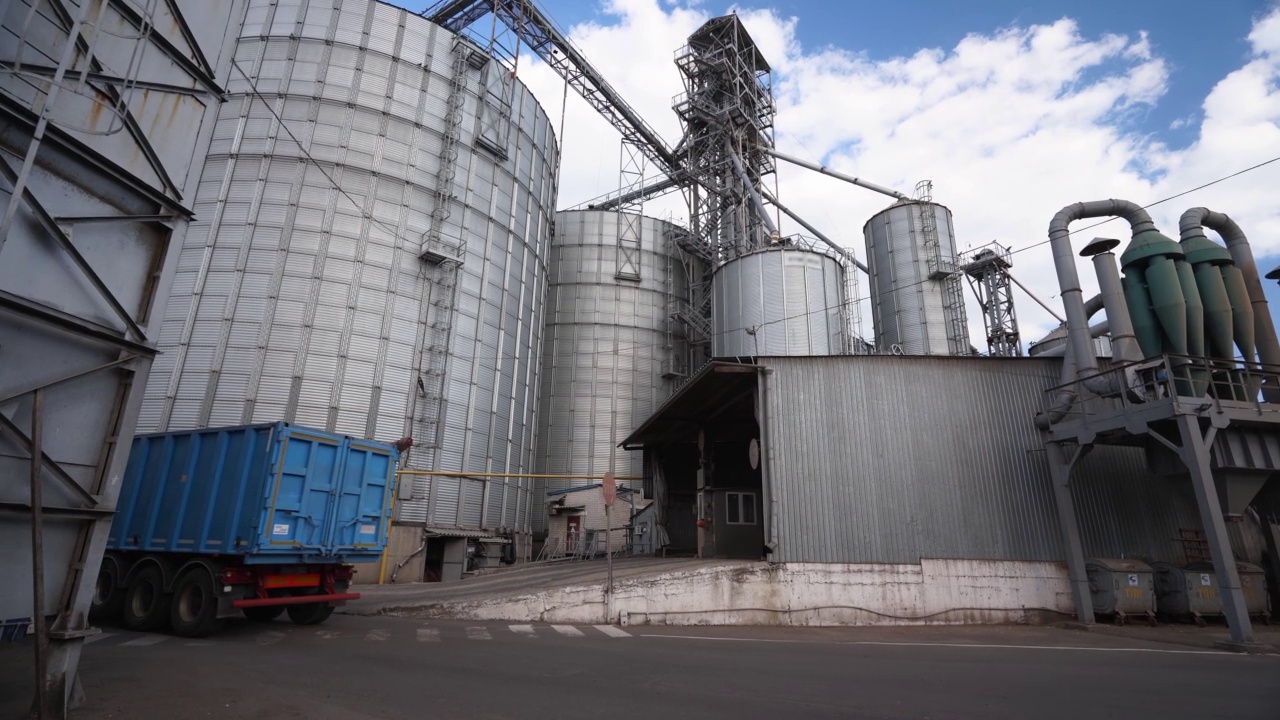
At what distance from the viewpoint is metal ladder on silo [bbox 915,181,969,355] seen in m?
26.3

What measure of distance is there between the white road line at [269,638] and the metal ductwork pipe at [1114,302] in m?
18.7

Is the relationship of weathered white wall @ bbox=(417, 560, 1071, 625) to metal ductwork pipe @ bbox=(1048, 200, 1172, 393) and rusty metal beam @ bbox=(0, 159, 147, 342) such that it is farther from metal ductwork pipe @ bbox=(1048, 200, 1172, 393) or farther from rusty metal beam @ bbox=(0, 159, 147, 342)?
rusty metal beam @ bbox=(0, 159, 147, 342)

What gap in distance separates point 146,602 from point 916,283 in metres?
27.1

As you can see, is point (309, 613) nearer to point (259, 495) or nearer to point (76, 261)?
point (259, 495)

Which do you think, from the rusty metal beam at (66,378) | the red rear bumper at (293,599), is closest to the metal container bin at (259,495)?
the red rear bumper at (293,599)

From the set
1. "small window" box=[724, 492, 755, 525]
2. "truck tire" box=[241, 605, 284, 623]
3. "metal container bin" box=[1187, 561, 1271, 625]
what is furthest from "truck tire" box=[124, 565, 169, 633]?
"metal container bin" box=[1187, 561, 1271, 625]

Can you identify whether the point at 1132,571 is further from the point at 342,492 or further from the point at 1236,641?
the point at 342,492

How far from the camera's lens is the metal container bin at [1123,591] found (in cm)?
1473

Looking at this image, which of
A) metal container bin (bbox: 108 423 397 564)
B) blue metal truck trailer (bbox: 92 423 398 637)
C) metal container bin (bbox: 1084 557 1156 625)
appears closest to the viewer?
blue metal truck trailer (bbox: 92 423 398 637)

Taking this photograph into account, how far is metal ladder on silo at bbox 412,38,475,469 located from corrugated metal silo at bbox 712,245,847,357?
11587mm

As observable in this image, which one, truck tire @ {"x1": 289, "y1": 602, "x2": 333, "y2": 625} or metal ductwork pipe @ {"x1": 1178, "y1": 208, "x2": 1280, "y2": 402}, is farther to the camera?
metal ductwork pipe @ {"x1": 1178, "y1": 208, "x2": 1280, "y2": 402}

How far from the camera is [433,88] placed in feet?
88.4

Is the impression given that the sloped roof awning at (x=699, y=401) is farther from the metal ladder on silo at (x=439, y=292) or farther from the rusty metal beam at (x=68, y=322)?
the rusty metal beam at (x=68, y=322)

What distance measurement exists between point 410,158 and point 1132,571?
88.9ft
